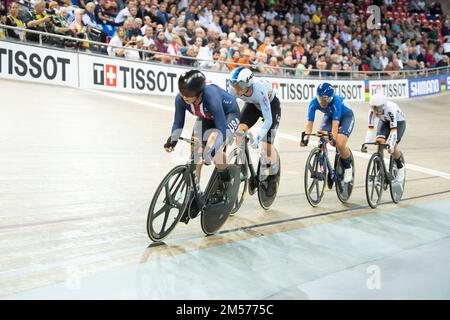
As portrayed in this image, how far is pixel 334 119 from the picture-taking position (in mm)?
5492

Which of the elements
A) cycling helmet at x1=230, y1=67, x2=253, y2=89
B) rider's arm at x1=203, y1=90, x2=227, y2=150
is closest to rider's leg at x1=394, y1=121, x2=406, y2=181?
cycling helmet at x1=230, y1=67, x2=253, y2=89

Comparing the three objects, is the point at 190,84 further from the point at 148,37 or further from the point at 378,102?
the point at 148,37

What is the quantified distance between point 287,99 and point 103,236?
1095 cm

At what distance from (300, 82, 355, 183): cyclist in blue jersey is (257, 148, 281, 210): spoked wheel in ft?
1.51

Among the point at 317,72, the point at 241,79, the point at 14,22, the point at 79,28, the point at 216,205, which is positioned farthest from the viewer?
the point at 317,72

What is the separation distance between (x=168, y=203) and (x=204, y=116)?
71 centimetres

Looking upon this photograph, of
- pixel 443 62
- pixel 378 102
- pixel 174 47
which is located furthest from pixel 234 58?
pixel 443 62

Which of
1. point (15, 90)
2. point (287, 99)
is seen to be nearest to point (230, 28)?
point (287, 99)

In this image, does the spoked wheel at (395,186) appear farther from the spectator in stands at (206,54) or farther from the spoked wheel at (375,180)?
the spectator in stands at (206,54)

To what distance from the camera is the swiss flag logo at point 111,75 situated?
10.5m

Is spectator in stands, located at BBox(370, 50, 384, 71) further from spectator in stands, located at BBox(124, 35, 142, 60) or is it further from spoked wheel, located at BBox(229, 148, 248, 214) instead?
spoked wheel, located at BBox(229, 148, 248, 214)
